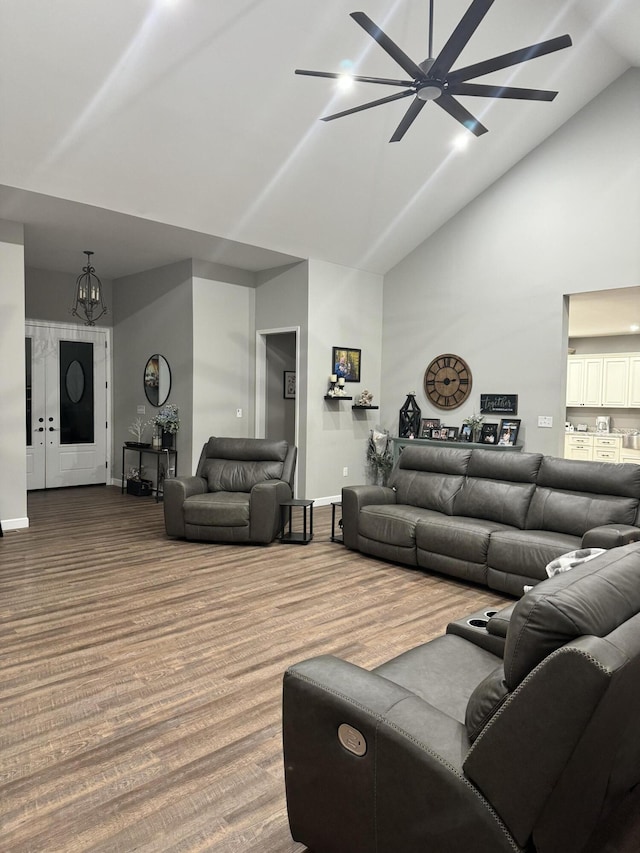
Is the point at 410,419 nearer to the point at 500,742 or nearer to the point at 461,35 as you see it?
the point at 461,35

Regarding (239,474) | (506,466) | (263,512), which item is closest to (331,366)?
(239,474)

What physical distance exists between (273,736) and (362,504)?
2959 millimetres

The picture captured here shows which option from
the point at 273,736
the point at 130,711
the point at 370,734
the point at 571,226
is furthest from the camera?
the point at 571,226

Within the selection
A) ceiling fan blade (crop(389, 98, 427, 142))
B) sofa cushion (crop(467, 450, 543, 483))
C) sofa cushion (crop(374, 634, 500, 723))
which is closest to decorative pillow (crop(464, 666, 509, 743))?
sofa cushion (crop(374, 634, 500, 723))

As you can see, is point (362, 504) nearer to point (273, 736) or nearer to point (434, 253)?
point (273, 736)

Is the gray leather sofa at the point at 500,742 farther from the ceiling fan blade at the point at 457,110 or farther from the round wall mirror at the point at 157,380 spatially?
the round wall mirror at the point at 157,380

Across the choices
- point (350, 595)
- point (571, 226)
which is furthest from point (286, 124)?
point (350, 595)

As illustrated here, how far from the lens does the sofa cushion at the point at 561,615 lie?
4.22ft

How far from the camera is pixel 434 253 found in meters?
7.53

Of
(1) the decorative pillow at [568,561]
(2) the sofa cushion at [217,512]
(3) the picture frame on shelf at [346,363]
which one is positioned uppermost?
(3) the picture frame on shelf at [346,363]

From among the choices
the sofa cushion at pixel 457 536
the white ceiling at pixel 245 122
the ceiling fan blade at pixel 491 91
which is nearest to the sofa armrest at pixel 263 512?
the sofa cushion at pixel 457 536

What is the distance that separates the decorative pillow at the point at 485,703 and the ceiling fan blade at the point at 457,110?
342 cm

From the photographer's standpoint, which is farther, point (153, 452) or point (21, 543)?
point (153, 452)

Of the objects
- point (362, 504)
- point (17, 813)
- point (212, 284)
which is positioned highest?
point (212, 284)
